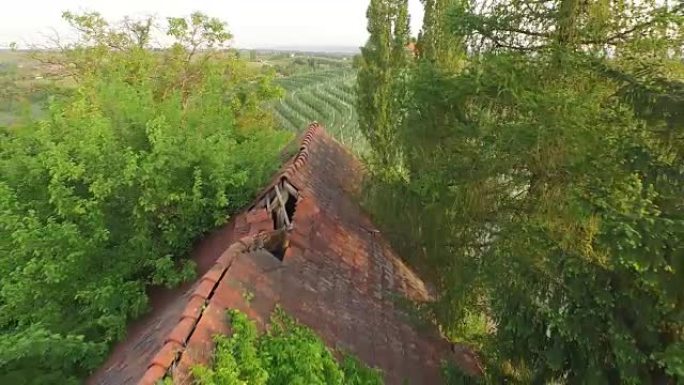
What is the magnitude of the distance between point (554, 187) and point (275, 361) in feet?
9.63

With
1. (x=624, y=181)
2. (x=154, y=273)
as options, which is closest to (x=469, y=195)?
(x=624, y=181)

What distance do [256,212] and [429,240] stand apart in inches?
85.5

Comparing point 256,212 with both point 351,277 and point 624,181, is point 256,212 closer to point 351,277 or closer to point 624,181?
point 351,277

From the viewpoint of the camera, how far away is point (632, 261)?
124 inches

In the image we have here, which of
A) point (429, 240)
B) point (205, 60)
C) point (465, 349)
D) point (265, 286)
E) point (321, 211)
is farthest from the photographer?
point (205, 60)

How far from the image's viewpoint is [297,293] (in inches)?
213

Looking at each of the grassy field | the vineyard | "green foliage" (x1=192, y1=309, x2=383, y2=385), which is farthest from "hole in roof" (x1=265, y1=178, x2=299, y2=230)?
the vineyard

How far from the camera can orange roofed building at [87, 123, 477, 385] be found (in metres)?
4.27

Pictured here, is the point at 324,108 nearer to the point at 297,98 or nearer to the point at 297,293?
the point at 297,98

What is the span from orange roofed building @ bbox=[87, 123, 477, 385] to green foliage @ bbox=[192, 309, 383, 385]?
144 millimetres

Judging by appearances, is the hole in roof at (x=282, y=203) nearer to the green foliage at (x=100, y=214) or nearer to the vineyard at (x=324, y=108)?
the green foliage at (x=100, y=214)

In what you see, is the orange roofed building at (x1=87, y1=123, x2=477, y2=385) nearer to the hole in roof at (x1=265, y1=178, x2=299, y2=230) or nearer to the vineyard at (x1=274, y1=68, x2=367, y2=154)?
the hole in roof at (x1=265, y1=178, x2=299, y2=230)

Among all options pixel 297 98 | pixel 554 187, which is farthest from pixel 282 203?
pixel 297 98

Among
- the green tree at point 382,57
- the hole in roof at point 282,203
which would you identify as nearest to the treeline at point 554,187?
the hole in roof at point 282,203
